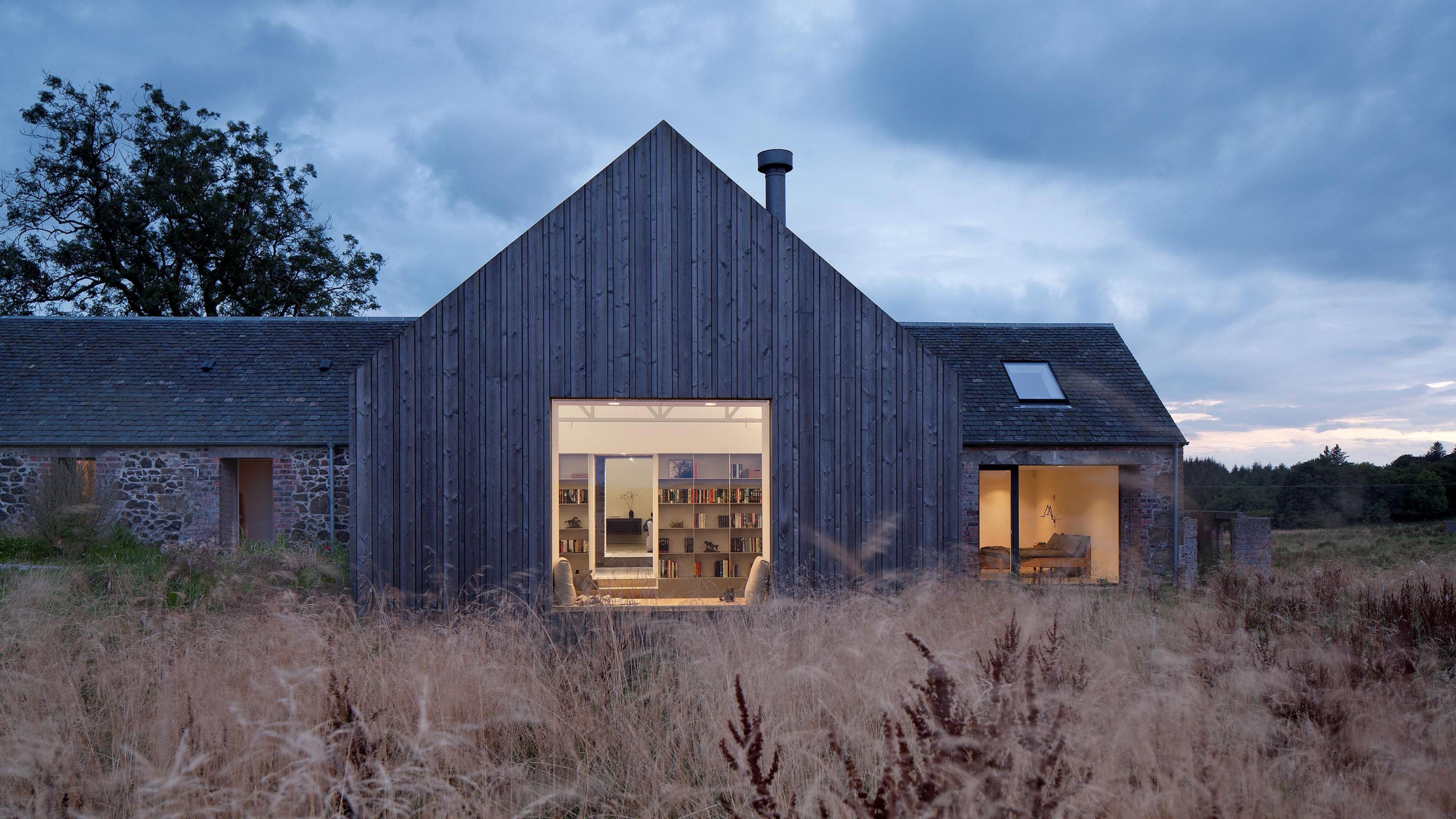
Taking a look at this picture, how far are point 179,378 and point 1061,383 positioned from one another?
583 inches

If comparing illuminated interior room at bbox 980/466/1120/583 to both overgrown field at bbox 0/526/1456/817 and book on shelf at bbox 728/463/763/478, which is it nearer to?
book on shelf at bbox 728/463/763/478

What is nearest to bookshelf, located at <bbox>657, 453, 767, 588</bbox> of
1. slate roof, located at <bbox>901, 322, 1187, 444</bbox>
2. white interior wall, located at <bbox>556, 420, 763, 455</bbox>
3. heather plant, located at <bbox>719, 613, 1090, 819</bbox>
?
white interior wall, located at <bbox>556, 420, 763, 455</bbox>

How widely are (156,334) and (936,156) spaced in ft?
46.3

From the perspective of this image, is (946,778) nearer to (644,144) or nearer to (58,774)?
(58,774)

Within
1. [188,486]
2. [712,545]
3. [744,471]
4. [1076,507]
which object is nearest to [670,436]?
[744,471]

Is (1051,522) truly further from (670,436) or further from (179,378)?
(179,378)

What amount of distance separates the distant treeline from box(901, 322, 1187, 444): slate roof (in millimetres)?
9638

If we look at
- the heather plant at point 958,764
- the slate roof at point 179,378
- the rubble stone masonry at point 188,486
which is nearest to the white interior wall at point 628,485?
the slate roof at point 179,378

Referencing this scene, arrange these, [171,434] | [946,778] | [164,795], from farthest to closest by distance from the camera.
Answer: [171,434] < [164,795] < [946,778]

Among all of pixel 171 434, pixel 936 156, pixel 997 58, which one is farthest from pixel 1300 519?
pixel 171 434

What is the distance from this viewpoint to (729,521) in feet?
37.7

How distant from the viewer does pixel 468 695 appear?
3742mm

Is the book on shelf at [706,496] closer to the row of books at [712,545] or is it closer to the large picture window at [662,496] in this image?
the large picture window at [662,496]

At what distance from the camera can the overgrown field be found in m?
2.49
